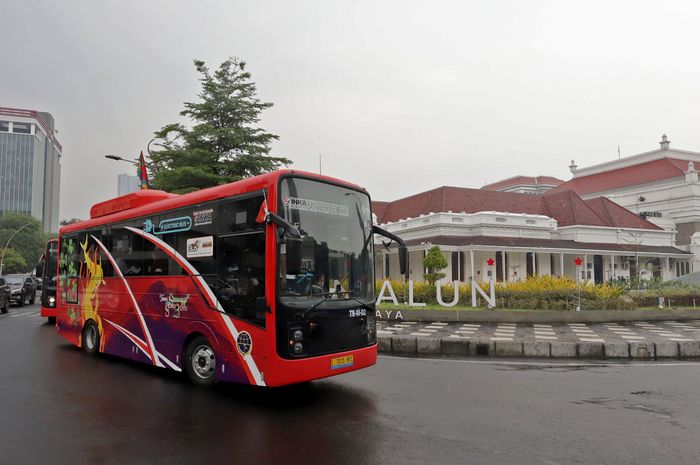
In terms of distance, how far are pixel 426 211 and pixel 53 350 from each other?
28.4 metres

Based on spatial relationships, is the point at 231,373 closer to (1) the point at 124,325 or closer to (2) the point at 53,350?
(1) the point at 124,325

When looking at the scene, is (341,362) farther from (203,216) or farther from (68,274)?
(68,274)

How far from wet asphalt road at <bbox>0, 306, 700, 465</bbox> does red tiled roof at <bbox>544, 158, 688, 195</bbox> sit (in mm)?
38924

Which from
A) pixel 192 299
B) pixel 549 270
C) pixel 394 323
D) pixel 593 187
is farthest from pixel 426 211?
pixel 192 299

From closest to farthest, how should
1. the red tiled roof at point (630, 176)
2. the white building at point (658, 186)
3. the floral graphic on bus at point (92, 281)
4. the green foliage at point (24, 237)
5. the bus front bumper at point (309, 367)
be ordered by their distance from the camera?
the bus front bumper at point (309, 367)
the floral graphic on bus at point (92, 281)
the white building at point (658, 186)
the red tiled roof at point (630, 176)
the green foliage at point (24, 237)

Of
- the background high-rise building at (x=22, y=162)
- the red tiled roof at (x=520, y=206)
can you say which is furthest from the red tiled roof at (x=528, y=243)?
the background high-rise building at (x=22, y=162)

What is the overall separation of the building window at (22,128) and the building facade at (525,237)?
376 feet

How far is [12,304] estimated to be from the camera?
27828 millimetres

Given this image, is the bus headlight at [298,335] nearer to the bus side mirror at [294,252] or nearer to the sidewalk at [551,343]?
the bus side mirror at [294,252]

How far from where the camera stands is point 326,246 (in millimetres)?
6359

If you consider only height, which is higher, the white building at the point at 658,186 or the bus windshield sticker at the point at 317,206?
the white building at the point at 658,186

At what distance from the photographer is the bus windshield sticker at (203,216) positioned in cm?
692

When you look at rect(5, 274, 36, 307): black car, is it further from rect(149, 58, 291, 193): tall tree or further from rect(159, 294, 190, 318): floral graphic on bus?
rect(159, 294, 190, 318): floral graphic on bus

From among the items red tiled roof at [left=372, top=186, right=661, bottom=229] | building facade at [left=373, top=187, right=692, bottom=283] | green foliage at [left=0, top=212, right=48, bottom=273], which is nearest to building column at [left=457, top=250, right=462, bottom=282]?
building facade at [left=373, top=187, right=692, bottom=283]
